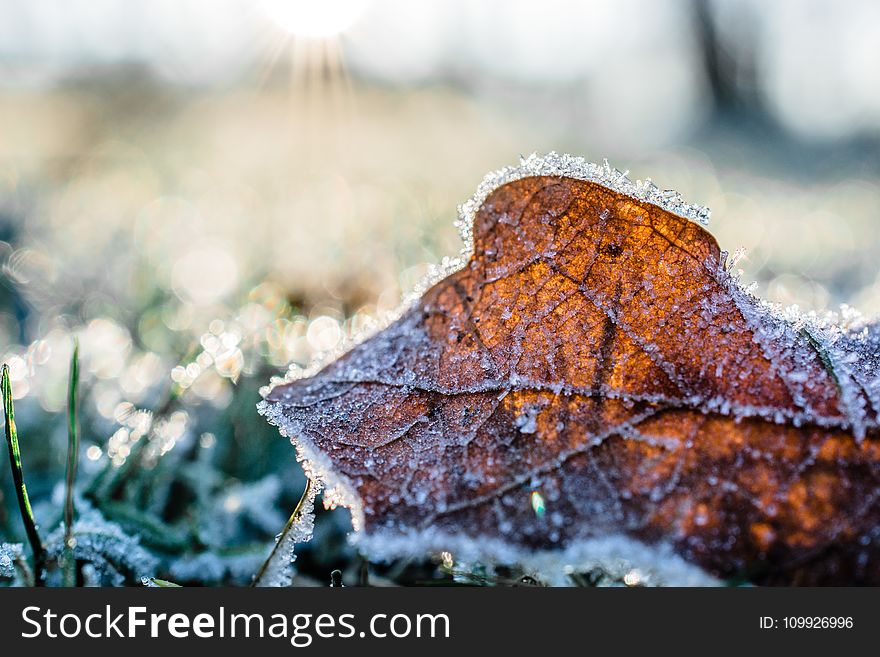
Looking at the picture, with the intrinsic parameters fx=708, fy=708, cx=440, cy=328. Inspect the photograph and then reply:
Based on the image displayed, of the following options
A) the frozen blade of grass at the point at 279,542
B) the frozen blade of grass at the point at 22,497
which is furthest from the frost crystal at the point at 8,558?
the frozen blade of grass at the point at 279,542

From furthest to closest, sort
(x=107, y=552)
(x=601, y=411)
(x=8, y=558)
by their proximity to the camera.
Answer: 1. (x=107, y=552)
2. (x=8, y=558)
3. (x=601, y=411)

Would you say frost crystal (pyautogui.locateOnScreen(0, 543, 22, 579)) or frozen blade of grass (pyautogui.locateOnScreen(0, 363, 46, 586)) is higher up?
frozen blade of grass (pyautogui.locateOnScreen(0, 363, 46, 586))

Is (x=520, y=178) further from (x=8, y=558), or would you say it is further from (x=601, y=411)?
(x=8, y=558)

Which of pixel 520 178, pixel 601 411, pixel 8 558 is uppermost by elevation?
pixel 520 178

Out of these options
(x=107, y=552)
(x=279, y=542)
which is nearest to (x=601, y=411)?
(x=279, y=542)

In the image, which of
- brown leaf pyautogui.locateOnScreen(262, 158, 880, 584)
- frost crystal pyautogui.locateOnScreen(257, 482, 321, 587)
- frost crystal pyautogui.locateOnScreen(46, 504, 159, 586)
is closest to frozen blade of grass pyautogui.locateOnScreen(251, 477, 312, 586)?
frost crystal pyautogui.locateOnScreen(257, 482, 321, 587)

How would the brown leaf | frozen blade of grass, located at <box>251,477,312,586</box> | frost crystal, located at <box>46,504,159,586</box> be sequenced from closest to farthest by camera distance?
the brown leaf < frozen blade of grass, located at <box>251,477,312,586</box> < frost crystal, located at <box>46,504,159,586</box>

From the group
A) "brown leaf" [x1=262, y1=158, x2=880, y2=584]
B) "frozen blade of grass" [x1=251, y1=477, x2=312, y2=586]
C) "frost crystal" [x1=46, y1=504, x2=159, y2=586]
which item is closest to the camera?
"brown leaf" [x1=262, y1=158, x2=880, y2=584]

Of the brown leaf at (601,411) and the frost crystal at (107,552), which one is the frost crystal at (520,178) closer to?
the brown leaf at (601,411)

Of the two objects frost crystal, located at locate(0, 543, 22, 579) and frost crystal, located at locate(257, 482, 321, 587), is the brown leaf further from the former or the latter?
frost crystal, located at locate(0, 543, 22, 579)

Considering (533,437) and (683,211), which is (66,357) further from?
(683,211)
